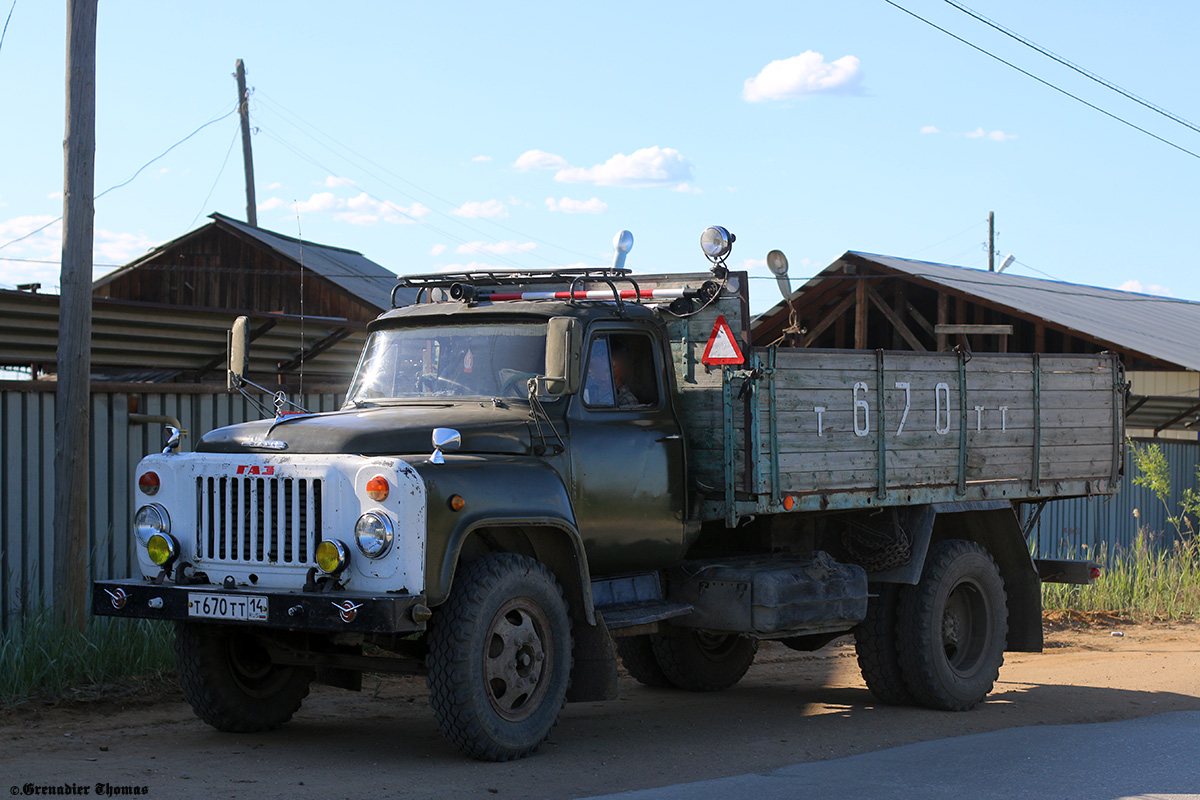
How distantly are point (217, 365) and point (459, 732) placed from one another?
7239 millimetres

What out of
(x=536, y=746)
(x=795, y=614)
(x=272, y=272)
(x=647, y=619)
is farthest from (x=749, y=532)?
(x=272, y=272)

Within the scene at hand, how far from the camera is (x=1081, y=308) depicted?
22.0 metres

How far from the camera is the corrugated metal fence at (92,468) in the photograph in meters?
9.53

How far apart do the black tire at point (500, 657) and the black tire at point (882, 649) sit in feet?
9.12

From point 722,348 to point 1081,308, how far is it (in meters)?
15.5

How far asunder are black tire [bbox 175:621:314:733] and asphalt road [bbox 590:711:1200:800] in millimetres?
2448

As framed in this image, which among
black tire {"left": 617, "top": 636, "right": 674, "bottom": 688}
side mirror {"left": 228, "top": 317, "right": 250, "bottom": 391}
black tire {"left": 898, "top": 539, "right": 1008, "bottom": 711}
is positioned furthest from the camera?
black tire {"left": 617, "top": 636, "right": 674, "bottom": 688}

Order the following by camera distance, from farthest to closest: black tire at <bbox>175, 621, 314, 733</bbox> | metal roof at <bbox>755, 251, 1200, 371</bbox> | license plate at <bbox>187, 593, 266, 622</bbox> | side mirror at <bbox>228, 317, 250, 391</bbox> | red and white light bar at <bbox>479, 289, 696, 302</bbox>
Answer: metal roof at <bbox>755, 251, 1200, 371</bbox> → red and white light bar at <bbox>479, 289, 696, 302</bbox> → side mirror at <bbox>228, 317, 250, 391</bbox> → black tire at <bbox>175, 621, 314, 733</bbox> → license plate at <bbox>187, 593, 266, 622</bbox>

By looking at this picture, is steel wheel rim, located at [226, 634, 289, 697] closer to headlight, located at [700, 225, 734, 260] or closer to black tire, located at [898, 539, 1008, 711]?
headlight, located at [700, 225, 734, 260]

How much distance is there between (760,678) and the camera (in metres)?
10.8

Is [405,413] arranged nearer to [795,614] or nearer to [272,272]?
[795,614]

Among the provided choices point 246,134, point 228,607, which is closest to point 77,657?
point 228,607

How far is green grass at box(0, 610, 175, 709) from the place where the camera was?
852 centimetres

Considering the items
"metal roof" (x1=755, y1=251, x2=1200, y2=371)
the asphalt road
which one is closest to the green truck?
the asphalt road
